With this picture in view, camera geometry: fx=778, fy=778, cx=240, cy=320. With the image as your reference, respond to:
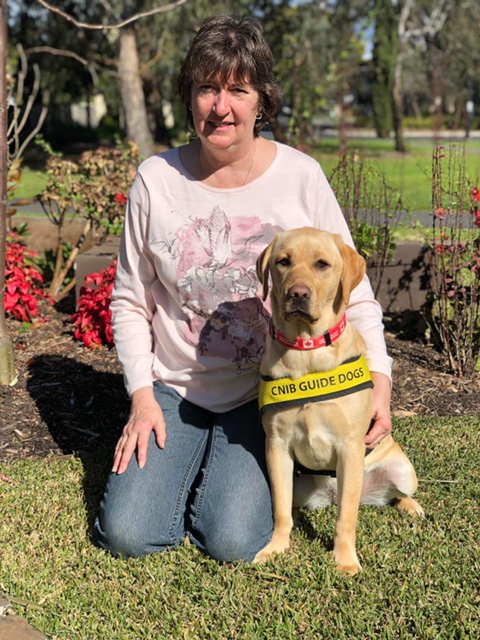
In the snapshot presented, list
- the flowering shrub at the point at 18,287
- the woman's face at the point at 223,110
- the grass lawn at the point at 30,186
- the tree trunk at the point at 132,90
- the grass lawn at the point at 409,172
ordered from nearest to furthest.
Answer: the woman's face at the point at 223,110
the flowering shrub at the point at 18,287
the grass lawn at the point at 409,172
the grass lawn at the point at 30,186
the tree trunk at the point at 132,90

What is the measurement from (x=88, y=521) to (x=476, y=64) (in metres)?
56.2

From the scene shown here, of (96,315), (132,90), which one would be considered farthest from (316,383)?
(132,90)

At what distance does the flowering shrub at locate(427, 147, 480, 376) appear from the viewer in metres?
5.11

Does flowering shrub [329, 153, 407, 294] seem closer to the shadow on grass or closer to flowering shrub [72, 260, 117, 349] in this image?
flowering shrub [72, 260, 117, 349]

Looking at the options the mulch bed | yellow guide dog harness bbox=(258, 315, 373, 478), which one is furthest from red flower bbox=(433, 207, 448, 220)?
yellow guide dog harness bbox=(258, 315, 373, 478)

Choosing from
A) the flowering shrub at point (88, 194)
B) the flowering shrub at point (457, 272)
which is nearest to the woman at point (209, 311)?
the flowering shrub at point (457, 272)

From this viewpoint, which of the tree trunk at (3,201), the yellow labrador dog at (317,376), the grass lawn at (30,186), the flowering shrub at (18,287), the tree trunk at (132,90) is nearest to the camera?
the yellow labrador dog at (317,376)

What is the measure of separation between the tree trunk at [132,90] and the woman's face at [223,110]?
14.2 m

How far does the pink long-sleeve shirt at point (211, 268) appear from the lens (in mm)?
3398

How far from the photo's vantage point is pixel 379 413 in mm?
3189

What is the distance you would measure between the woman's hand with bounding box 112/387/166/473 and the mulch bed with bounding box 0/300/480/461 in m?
1.00

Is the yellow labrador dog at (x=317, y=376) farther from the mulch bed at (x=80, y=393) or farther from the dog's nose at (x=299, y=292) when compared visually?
the mulch bed at (x=80, y=393)

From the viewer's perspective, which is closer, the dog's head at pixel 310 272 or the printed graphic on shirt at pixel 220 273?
the dog's head at pixel 310 272

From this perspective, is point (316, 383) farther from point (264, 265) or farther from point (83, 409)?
point (83, 409)
